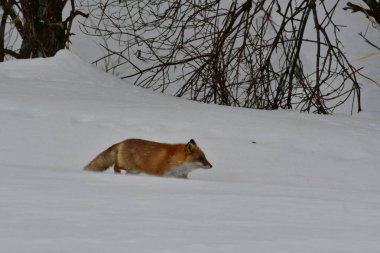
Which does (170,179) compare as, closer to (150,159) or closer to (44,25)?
(150,159)

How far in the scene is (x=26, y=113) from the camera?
774 centimetres

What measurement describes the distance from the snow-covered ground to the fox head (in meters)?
0.17

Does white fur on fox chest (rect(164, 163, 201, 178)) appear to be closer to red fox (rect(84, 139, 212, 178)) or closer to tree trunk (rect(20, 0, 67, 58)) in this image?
red fox (rect(84, 139, 212, 178))

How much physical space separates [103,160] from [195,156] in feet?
2.26

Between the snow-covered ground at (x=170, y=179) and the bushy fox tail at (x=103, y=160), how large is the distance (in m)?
0.16

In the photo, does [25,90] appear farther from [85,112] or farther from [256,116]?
[256,116]

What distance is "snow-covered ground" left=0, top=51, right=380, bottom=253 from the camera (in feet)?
10.4

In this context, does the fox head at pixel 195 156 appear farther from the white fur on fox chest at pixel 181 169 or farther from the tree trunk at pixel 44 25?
the tree trunk at pixel 44 25

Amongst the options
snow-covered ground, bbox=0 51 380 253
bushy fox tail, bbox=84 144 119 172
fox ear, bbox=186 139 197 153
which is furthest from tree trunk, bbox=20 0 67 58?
fox ear, bbox=186 139 197 153

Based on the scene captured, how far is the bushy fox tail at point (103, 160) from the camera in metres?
6.42

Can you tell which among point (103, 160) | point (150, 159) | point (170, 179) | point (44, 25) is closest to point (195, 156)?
point (150, 159)

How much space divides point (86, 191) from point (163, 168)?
2.01 m

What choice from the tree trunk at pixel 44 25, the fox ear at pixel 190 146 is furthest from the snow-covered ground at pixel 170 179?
the tree trunk at pixel 44 25

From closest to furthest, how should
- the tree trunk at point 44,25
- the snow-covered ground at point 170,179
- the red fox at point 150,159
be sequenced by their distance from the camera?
the snow-covered ground at point 170,179, the red fox at point 150,159, the tree trunk at point 44,25
